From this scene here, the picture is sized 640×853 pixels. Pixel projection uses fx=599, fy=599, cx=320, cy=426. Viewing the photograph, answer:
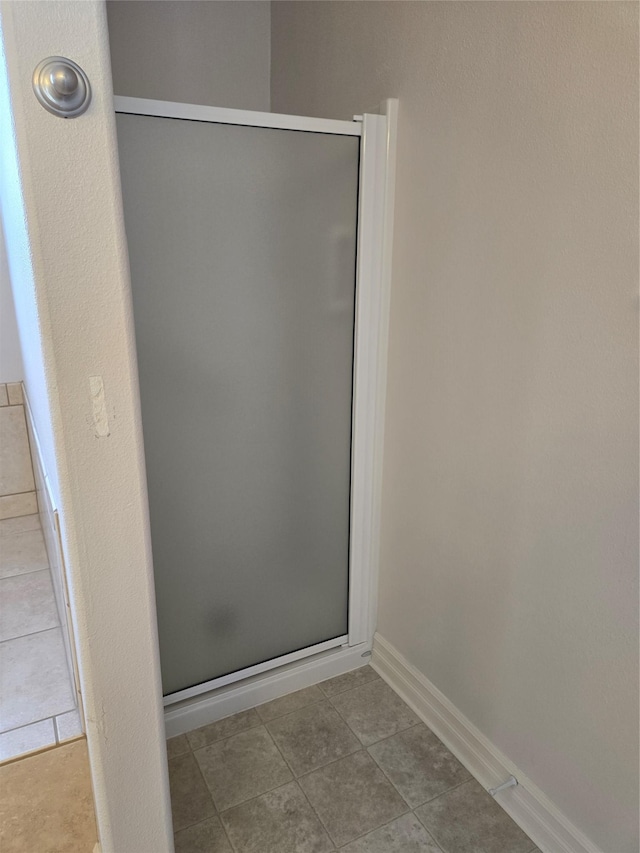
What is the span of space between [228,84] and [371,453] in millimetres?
1433

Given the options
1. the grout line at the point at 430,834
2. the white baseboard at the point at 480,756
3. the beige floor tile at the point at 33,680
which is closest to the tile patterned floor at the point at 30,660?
the beige floor tile at the point at 33,680

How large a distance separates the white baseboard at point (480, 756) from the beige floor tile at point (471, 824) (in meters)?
0.03

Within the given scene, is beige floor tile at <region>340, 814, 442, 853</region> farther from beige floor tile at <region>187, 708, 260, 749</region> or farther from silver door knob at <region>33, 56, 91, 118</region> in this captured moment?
silver door knob at <region>33, 56, 91, 118</region>

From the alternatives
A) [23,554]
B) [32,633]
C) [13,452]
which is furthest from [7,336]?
[32,633]

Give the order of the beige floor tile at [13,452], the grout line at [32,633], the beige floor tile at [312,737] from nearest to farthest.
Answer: the grout line at [32,633] < the beige floor tile at [312,737] < the beige floor tile at [13,452]

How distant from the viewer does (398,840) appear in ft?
4.75

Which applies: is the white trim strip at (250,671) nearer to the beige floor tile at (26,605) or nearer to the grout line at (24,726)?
the beige floor tile at (26,605)

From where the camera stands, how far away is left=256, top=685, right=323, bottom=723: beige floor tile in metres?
1.84

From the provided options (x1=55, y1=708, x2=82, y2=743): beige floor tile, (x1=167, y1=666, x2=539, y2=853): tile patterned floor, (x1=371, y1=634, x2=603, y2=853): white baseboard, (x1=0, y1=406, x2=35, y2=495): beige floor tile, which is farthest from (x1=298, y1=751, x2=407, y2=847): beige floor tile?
(x1=0, y1=406, x2=35, y2=495): beige floor tile

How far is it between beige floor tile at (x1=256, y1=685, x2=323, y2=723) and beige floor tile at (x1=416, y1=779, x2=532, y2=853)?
0.48 meters

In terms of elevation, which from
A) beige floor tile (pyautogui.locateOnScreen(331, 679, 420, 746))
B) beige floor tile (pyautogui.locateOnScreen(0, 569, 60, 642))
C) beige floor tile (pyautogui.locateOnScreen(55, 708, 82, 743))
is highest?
beige floor tile (pyautogui.locateOnScreen(0, 569, 60, 642))

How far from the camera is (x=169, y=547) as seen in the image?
162 cm

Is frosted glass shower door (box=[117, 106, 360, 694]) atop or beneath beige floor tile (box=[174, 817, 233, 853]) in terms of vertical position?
atop

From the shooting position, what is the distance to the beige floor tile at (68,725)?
40.9 inches
